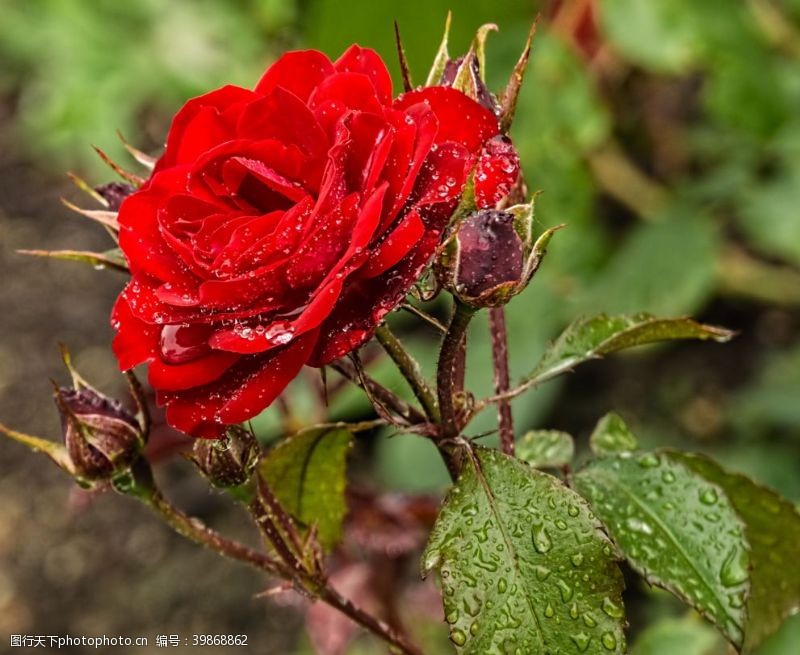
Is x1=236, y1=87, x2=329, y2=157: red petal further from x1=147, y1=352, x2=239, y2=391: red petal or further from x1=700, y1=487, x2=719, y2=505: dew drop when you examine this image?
x1=700, y1=487, x2=719, y2=505: dew drop

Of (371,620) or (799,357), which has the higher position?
(371,620)

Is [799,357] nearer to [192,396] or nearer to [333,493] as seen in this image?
[333,493]

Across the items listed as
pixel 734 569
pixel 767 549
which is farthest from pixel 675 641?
pixel 734 569

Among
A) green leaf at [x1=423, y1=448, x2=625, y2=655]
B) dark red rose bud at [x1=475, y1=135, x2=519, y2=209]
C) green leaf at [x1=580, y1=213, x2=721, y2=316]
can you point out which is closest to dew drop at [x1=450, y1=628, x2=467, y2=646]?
green leaf at [x1=423, y1=448, x2=625, y2=655]

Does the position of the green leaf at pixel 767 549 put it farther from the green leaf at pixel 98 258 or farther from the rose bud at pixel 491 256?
the green leaf at pixel 98 258

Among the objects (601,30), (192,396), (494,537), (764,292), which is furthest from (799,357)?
(192,396)

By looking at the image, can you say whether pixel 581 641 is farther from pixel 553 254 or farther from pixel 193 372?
pixel 553 254
